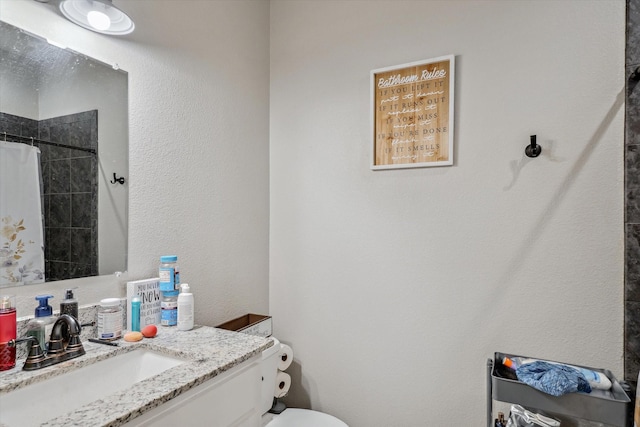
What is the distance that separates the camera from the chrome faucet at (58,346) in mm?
924

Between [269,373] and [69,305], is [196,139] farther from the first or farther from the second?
[269,373]

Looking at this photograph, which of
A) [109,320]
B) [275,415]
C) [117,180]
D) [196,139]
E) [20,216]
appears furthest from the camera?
[275,415]

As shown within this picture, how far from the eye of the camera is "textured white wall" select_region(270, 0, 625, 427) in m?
1.38

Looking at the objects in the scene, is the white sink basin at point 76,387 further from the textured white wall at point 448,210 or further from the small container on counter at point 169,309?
the textured white wall at point 448,210

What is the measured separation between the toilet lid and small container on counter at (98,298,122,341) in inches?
34.9

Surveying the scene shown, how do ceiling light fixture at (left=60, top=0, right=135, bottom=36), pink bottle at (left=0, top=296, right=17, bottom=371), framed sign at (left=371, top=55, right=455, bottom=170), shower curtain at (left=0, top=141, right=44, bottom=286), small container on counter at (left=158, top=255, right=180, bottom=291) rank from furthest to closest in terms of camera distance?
framed sign at (left=371, top=55, right=455, bottom=170)
small container on counter at (left=158, top=255, right=180, bottom=291)
ceiling light fixture at (left=60, top=0, right=135, bottom=36)
shower curtain at (left=0, top=141, right=44, bottom=286)
pink bottle at (left=0, top=296, right=17, bottom=371)

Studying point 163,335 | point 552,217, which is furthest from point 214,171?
point 552,217

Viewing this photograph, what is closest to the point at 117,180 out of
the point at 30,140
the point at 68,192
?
the point at 68,192

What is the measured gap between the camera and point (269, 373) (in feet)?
5.47

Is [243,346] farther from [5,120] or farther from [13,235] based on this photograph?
[5,120]

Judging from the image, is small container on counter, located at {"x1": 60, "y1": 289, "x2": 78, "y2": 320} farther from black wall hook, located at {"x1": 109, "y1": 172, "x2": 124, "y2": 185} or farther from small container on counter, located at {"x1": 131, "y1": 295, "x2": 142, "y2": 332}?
black wall hook, located at {"x1": 109, "y1": 172, "x2": 124, "y2": 185}

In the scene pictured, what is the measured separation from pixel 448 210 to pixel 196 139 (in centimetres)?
120

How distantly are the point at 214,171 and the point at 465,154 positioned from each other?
117 centimetres

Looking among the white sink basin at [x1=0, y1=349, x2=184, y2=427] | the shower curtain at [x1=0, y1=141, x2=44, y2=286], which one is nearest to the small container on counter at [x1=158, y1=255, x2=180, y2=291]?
the white sink basin at [x1=0, y1=349, x2=184, y2=427]
